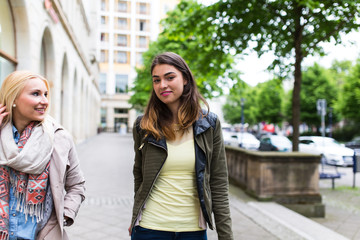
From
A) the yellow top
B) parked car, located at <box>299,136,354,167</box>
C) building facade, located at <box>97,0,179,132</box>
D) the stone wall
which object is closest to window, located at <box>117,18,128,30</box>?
building facade, located at <box>97,0,179,132</box>

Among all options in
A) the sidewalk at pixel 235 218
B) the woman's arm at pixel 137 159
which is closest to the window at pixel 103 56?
the sidewalk at pixel 235 218

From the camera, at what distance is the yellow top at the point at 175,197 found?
81.1 inches

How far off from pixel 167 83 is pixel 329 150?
15794mm

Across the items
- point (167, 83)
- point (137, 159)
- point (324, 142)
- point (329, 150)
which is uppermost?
point (167, 83)

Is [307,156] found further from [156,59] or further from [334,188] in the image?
[156,59]

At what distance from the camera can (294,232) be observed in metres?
4.76

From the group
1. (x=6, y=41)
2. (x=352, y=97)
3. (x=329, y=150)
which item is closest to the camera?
(x=6, y=41)

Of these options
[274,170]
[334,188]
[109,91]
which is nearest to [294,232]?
[274,170]

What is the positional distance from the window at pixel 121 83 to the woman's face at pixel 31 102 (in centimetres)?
6077

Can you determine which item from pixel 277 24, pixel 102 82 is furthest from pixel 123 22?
pixel 277 24

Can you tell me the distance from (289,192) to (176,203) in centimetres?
542

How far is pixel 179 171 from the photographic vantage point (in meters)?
2.08

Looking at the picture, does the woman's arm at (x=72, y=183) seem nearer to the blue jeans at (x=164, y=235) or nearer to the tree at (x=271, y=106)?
the blue jeans at (x=164, y=235)

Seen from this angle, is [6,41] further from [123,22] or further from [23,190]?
[123,22]
